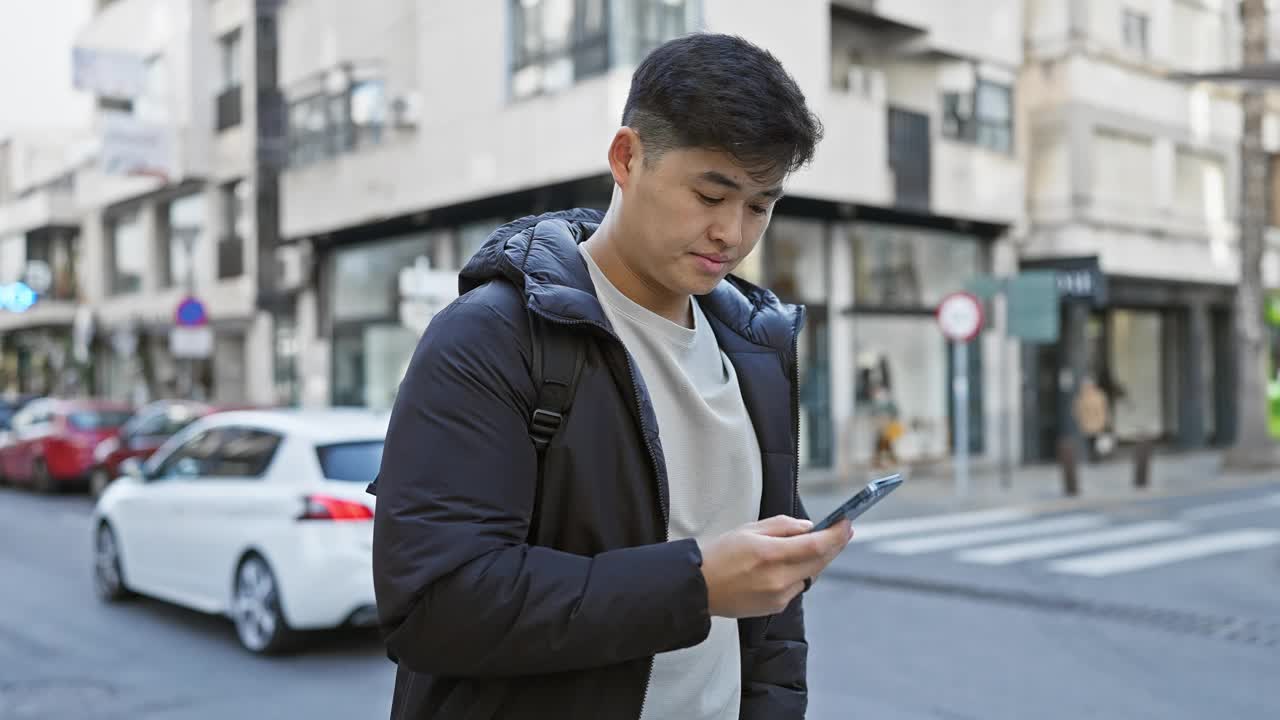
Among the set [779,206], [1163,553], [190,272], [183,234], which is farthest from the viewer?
[183,234]

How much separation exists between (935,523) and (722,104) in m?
13.5

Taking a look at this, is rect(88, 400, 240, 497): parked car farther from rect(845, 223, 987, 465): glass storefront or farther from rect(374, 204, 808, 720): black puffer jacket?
rect(374, 204, 808, 720): black puffer jacket

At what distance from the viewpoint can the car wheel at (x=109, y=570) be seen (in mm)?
9320

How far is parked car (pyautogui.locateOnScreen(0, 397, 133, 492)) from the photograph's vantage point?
18.5 metres

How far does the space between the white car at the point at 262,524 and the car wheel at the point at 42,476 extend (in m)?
10.7

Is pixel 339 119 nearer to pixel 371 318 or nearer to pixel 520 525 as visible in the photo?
pixel 371 318

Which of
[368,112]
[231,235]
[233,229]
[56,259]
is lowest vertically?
[231,235]

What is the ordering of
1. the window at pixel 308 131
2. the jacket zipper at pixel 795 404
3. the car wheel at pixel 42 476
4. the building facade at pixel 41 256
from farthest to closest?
the building facade at pixel 41 256
the window at pixel 308 131
the car wheel at pixel 42 476
the jacket zipper at pixel 795 404

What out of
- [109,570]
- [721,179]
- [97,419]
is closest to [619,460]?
[721,179]

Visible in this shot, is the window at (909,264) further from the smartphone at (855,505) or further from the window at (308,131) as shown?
the smartphone at (855,505)

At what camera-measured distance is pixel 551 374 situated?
61.6 inches

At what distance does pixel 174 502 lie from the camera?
339 inches

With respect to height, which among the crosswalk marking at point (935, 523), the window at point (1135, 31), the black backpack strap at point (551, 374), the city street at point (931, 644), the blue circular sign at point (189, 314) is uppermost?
the window at point (1135, 31)

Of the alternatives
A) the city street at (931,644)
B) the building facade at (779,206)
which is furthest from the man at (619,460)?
the building facade at (779,206)
